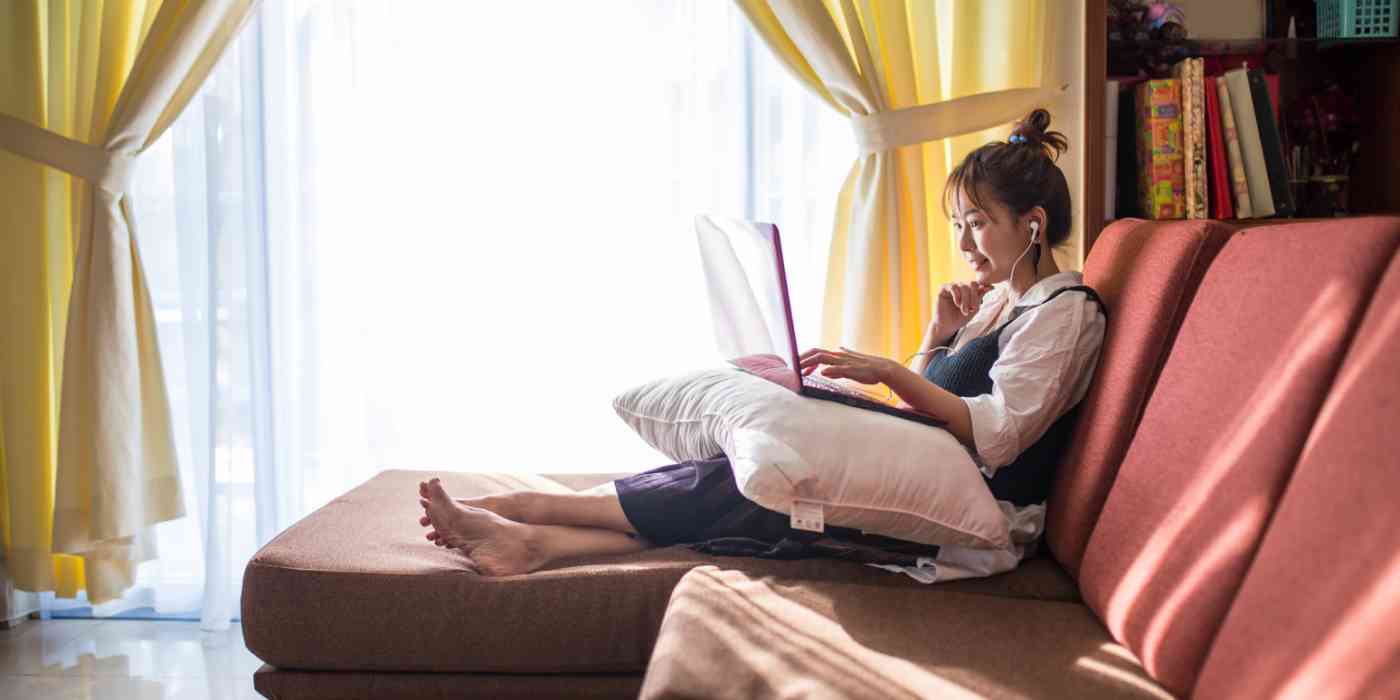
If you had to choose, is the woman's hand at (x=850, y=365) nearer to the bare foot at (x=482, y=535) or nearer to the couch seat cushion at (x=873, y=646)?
the couch seat cushion at (x=873, y=646)

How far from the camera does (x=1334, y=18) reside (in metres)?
2.45

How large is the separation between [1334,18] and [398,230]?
7.23 feet

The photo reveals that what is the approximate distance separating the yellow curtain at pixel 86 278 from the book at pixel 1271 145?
2.28m

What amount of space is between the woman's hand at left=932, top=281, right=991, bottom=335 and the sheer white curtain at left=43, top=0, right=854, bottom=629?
0.63 meters

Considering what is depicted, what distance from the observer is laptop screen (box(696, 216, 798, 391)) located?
175 cm

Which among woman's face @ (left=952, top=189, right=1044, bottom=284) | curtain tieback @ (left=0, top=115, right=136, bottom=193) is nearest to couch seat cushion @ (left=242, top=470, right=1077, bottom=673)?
woman's face @ (left=952, top=189, right=1044, bottom=284)

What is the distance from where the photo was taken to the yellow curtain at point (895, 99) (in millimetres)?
2643

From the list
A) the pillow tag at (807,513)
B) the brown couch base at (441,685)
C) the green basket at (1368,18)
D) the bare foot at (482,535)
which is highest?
the green basket at (1368,18)

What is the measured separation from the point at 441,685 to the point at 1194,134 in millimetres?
1805

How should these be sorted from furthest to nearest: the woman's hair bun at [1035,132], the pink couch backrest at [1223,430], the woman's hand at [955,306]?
1. the woman's hand at [955,306]
2. the woman's hair bun at [1035,132]
3. the pink couch backrest at [1223,430]

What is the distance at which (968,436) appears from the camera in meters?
1.79

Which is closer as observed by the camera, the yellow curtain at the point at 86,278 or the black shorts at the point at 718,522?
the black shorts at the point at 718,522

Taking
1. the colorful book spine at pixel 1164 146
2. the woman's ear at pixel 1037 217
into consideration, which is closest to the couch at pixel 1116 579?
the woman's ear at pixel 1037 217

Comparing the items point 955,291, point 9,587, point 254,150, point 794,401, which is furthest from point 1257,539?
point 9,587
